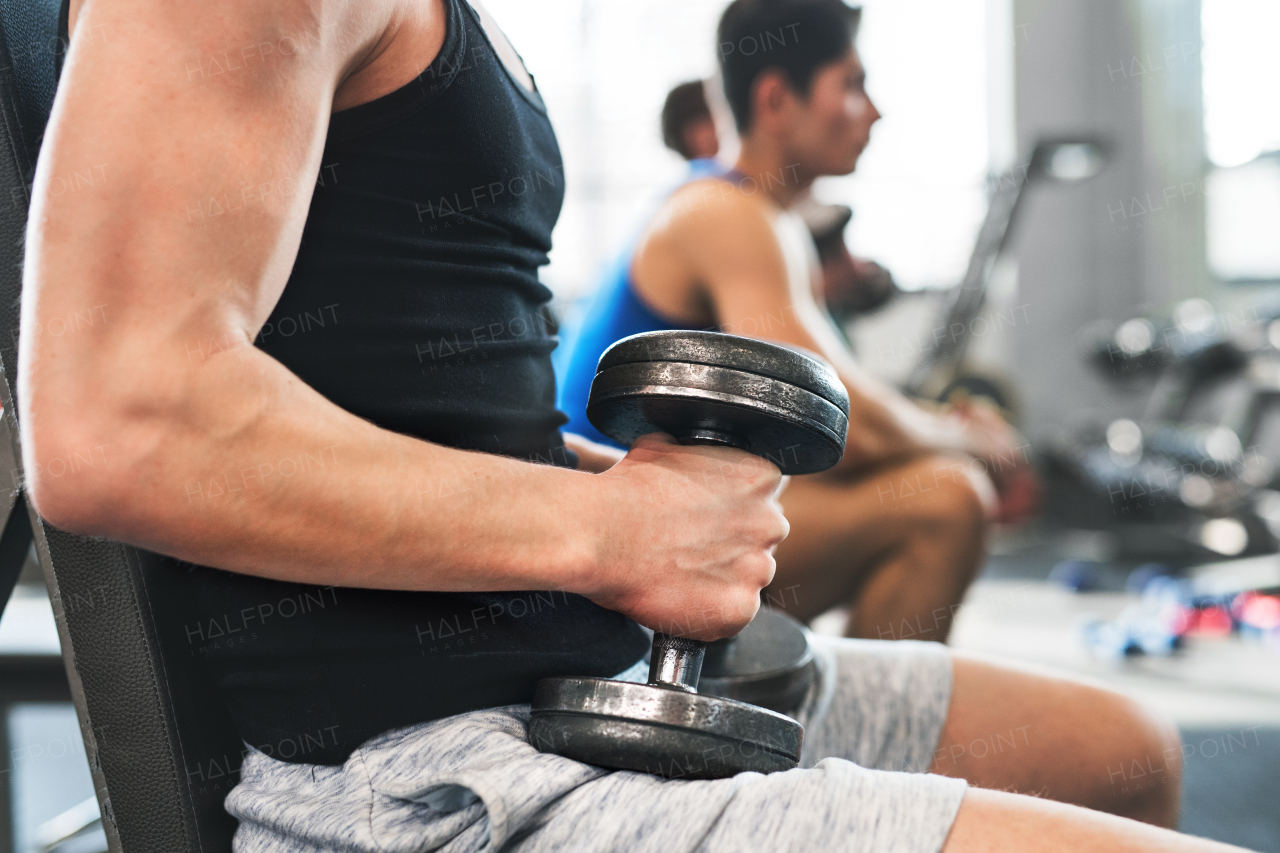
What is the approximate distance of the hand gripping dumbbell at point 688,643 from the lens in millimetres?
456

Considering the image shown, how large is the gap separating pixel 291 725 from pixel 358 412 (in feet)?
0.57

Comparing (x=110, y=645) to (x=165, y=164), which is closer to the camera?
(x=165, y=164)

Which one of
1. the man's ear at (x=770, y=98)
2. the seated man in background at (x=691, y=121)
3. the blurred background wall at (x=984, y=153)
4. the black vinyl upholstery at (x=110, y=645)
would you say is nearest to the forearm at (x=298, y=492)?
the black vinyl upholstery at (x=110, y=645)

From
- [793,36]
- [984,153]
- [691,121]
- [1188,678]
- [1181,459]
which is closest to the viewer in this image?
[793,36]

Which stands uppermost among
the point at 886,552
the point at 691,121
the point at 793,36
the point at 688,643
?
the point at 793,36

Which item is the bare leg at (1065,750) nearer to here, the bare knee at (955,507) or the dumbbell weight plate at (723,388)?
the dumbbell weight plate at (723,388)

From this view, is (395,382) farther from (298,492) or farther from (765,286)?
(765,286)

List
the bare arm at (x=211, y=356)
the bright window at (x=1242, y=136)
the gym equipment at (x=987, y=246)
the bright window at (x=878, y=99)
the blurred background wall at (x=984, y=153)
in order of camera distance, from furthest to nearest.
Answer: the bright window at (x=878, y=99) < the blurred background wall at (x=984, y=153) < the bright window at (x=1242, y=136) < the gym equipment at (x=987, y=246) < the bare arm at (x=211, y=356)

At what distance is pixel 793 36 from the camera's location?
1.56m

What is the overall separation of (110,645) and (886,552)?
112 cm

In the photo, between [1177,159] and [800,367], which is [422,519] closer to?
[800,367]

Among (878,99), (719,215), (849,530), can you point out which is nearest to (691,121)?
(719,215)

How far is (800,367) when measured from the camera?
488 millimetres

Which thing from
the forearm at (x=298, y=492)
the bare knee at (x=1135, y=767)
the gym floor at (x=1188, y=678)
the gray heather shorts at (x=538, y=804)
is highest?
the forearm at (x=298, y=492)
